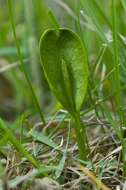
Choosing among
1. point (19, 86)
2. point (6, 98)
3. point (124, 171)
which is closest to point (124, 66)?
point (124, 171)

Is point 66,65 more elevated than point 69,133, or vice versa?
point 66,65

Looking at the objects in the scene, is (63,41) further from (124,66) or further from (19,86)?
(19,86)

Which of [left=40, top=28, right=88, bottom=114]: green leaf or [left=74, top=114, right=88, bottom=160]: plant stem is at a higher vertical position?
[left=40, top=28, right=88, bottom=114]: green leaf

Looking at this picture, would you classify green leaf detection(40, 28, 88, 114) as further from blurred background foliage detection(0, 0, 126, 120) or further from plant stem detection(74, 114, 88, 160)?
blurred background foliage detection(0, 0, 126, 120)

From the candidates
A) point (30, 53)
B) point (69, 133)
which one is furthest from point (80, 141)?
point (30, 53)

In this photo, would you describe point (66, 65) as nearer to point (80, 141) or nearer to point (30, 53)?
point (80, 141)

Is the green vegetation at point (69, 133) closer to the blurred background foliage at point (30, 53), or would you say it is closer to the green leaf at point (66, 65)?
the green leaf at point (66, 65)

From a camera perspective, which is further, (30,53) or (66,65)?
(30,53)

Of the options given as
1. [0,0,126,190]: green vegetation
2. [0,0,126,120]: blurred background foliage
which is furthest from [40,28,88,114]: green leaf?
[0,0,126,120]: blurred background foliage

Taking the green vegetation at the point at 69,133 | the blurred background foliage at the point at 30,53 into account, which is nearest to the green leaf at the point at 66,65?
the green vegetation at the point at 69,133
